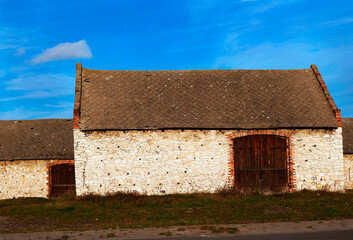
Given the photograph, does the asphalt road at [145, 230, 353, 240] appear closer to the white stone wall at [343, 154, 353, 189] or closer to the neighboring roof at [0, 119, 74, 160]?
the neighboring roof at [0, 119, 74, 160]

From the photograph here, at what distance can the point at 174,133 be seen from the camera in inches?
651

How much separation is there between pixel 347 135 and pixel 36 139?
21341 millimetres

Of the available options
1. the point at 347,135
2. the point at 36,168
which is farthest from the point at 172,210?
the point at 347,135

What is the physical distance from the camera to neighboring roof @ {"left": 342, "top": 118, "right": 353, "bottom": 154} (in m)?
22.5

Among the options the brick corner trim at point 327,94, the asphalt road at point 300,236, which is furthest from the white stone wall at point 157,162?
the asphalt road at point 300,236

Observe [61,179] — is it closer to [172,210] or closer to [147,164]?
[147,164]

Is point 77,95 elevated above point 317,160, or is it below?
above

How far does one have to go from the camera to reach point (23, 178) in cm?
2066

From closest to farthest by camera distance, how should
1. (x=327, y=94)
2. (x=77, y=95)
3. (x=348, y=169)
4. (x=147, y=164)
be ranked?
(x=147, y=164), (x=77, y=95), (x=327, y=94), (x=348, y=169)

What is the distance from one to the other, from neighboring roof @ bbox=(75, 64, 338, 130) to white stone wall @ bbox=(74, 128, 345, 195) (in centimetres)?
50

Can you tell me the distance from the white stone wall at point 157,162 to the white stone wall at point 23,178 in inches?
222

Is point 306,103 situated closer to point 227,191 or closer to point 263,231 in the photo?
point 227,191

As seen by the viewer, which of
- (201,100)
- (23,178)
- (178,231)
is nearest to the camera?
(178,231)

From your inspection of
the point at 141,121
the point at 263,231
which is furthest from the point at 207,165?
the point at 263,231
